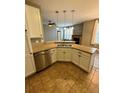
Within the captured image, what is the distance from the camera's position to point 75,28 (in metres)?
12.4

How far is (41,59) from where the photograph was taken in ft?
15.1

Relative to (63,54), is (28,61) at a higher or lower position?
higher

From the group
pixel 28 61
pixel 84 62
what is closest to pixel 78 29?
pixel 84 62

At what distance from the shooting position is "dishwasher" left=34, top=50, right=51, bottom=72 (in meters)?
4.34

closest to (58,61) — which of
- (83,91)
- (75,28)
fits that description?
(83,91)

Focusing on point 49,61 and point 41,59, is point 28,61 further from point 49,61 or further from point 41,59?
point 49,61

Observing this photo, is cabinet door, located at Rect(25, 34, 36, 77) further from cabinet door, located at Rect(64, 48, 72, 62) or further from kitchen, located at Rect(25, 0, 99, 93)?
cabinet door, located at Rect(64, 48, 72, 62)

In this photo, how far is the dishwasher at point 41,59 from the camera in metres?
4.34

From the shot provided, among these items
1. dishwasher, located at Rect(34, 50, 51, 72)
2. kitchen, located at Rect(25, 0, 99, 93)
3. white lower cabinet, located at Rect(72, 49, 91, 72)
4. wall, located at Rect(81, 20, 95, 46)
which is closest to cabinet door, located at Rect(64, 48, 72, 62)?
kitchen, located at Rect(25, 0, 99, 93)

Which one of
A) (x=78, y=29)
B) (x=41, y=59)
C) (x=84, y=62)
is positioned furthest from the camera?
(x=78, y=29)

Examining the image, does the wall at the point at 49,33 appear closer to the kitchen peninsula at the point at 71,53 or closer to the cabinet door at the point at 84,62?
the kitchen peninsula at the point at 71,53

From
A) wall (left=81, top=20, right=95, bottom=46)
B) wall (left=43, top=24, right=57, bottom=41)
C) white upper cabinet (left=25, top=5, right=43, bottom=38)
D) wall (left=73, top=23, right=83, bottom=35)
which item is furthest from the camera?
wall (left=43, top=24, right=57, bottom=41)

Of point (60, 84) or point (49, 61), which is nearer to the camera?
point (60, 84)
